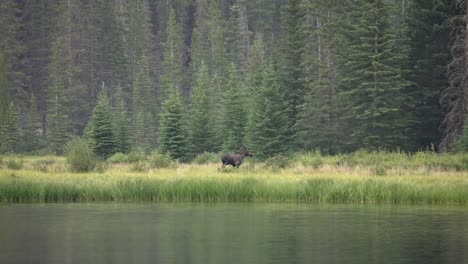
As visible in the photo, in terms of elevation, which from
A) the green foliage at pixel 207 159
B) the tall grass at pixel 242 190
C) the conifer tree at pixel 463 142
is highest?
the conifer tree at pixel 463 142

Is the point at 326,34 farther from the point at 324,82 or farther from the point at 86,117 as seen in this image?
the point at 86,117

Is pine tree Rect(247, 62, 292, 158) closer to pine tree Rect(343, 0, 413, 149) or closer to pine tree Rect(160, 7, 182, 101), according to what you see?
pine tree Rect(343, 0, 413, 149)

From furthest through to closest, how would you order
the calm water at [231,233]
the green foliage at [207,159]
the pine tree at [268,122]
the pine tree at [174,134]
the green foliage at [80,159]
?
1. the pine tree at [268,122]
2. the pine tree at [174,134]
3. the green foliage at [207,159]
4. the green foliage at [80,159]
5. the calm water at [231,233]

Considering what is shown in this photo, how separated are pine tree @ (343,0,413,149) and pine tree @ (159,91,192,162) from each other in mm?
11473

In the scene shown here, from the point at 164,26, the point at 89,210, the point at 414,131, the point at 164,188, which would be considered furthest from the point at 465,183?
the point at 164,26

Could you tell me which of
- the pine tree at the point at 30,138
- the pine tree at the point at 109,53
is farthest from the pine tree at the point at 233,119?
the pine tree at the point at 109,53

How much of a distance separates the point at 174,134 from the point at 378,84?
1477 cm

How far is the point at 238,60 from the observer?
344ft

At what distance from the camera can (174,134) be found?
56.6 metres

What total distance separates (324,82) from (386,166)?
653 inches

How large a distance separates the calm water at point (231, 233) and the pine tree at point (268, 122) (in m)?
25.0

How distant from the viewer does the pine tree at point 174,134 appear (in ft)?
180

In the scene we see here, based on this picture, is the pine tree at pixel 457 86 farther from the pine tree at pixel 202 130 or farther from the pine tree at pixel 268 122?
the pine tree at pixel 202 130

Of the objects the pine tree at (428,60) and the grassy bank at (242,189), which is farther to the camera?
the pine tree at (428,60)
